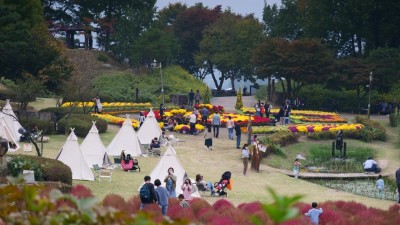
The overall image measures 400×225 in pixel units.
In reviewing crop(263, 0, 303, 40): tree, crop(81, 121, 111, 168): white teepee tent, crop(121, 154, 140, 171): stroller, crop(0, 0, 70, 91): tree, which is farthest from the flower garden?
crop(263, 0, 303, 40): tree

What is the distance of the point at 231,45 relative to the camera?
306 feet

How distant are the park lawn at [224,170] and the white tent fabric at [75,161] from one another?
640 mm

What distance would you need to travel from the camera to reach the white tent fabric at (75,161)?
101 ft

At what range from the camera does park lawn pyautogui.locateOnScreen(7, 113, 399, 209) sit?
1170 inches

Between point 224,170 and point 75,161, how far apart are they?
805cm

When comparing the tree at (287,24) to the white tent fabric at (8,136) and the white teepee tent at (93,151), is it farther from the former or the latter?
the white teepee tent at (93,151)

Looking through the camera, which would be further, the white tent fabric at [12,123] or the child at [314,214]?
the white tent fabric at [12,123]

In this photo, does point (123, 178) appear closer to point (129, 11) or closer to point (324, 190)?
point (324, 190)

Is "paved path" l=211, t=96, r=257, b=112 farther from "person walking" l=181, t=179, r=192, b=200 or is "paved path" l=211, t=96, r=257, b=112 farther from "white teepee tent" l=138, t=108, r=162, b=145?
"person walking" l=181, t=179, r=192, b=200

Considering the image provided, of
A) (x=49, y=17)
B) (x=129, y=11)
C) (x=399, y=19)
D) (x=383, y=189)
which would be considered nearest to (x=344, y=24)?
(x=399, y=19)

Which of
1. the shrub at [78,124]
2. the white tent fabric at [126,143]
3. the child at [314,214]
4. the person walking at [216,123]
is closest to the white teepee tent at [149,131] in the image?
the shrub at [78,124]

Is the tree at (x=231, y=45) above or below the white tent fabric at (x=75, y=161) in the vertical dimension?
above

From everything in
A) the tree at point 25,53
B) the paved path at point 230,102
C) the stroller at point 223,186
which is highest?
the tree at point 25,53

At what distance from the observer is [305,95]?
73438 millimetres
